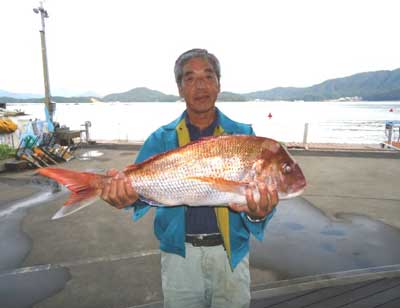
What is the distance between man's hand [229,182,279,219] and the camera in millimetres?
2197

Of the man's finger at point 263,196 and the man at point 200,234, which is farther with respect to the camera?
the man at point 200,234

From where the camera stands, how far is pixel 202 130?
2744mm

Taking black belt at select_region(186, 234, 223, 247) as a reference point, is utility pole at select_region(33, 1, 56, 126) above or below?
above

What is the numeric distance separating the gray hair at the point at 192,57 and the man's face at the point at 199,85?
0.05 meters

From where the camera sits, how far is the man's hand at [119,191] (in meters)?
2.34

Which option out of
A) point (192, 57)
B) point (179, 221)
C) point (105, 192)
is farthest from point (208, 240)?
point (192, 57)

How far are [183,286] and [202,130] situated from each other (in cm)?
141

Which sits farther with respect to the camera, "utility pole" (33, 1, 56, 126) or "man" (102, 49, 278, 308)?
"utility pole" (33, 1, 56, 126)

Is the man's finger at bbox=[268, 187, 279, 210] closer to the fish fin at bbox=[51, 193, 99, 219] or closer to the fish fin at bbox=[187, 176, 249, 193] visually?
the fish fin at bbox=[187, 176, 249, 193]

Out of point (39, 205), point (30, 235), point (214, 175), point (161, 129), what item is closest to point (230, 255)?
point (214, 175)

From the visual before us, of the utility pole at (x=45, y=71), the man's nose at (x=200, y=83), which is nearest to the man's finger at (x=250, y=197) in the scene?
the man's nose at (x=200, y=83)

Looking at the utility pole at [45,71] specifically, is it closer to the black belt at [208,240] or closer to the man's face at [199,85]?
the man's face at [199,85]

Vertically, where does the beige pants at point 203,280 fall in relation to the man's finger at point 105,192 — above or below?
below

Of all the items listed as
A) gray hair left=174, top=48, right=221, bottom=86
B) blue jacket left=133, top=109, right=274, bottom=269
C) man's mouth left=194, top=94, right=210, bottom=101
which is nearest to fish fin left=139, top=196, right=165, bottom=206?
blue jacket left=133, top=109, right=274, bottom=269
